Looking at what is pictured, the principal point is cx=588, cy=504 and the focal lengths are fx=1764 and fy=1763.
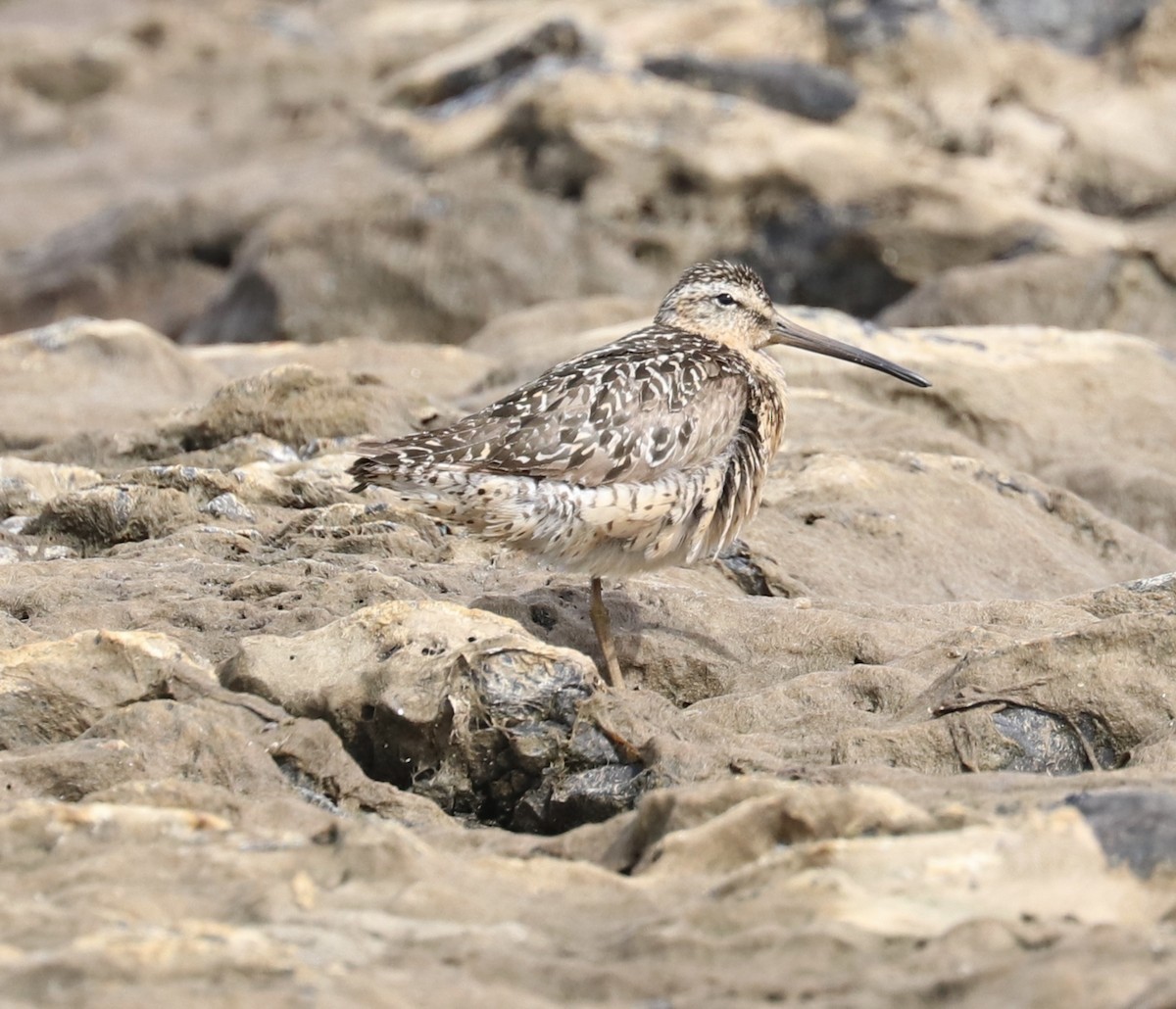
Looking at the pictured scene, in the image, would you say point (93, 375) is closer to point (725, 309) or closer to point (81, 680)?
point (725, 309)

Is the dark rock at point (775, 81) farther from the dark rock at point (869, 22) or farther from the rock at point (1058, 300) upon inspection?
the rock at point (1058, 300)

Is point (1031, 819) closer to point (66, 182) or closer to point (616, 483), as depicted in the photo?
point (616, 483)

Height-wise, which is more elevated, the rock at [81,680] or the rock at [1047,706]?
the rock at [1047,706]

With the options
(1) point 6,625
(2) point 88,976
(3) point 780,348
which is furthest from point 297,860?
(3) point 780,348

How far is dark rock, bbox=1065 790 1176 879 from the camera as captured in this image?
439cm

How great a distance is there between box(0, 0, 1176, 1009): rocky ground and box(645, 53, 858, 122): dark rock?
0.18 feet

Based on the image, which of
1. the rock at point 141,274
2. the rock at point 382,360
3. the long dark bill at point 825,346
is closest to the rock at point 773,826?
the long dark bill at point 825,346

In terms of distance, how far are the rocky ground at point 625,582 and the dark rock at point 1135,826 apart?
0.01 meters

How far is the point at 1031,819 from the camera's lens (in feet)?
15.0

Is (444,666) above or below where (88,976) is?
below

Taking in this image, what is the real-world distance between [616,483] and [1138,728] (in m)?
2.34

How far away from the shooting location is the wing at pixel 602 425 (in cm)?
732

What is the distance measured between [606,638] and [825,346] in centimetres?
281

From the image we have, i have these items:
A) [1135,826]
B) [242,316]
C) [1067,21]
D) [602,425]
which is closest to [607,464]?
[602,425]
